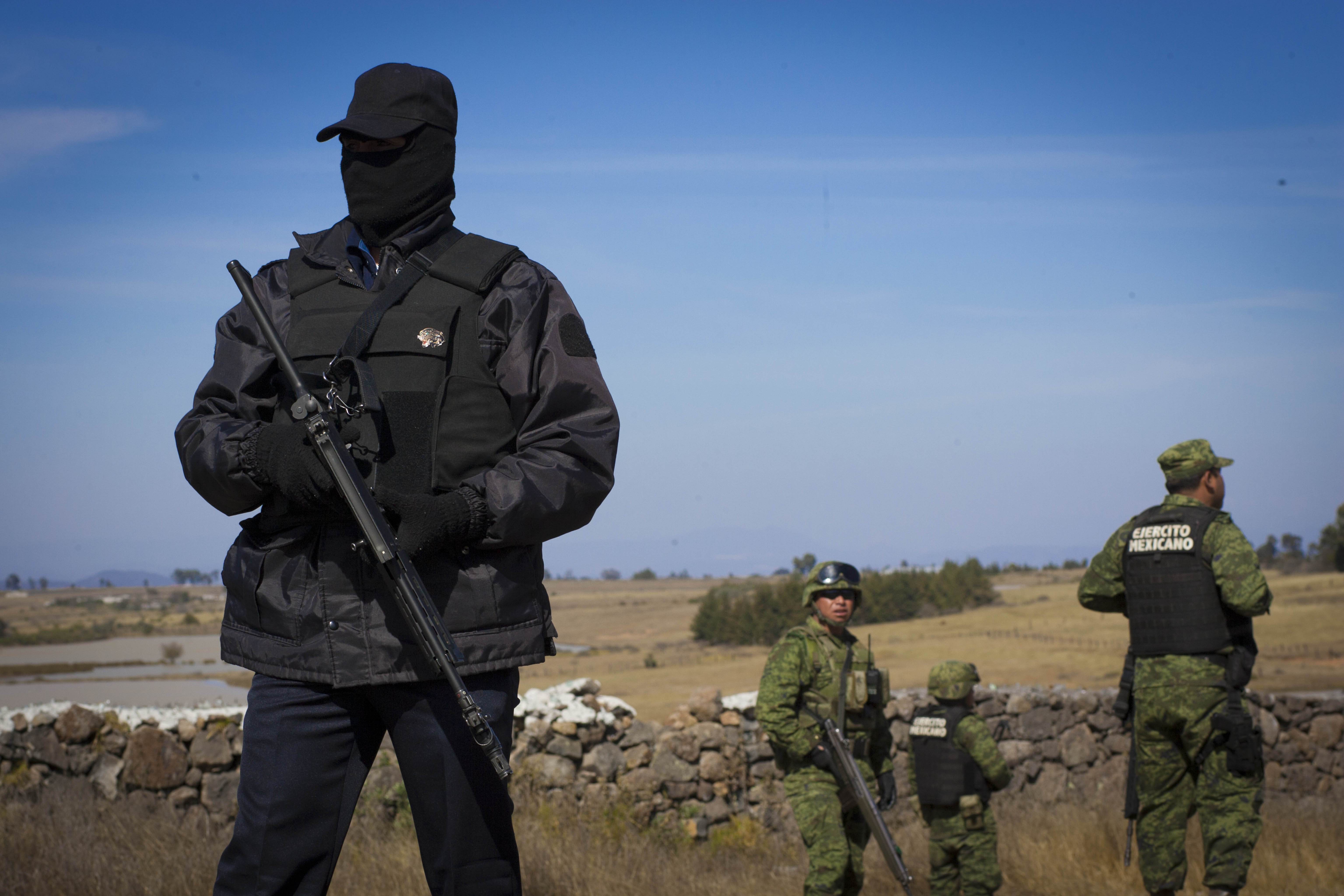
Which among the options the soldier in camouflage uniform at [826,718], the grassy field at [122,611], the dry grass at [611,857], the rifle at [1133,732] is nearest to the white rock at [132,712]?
the dry grass at [611,857]

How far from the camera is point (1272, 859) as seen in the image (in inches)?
298

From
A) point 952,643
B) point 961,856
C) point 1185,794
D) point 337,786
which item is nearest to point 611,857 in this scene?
point 961,856

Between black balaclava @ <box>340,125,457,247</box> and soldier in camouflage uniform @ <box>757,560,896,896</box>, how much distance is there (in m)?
3.71

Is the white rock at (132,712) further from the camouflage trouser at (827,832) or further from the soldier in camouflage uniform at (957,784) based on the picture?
the soldier in camouflage uniform at (957,784)

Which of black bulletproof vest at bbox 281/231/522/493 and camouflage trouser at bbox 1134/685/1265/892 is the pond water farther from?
black bulletproof vest at bbox 281/231/522/493

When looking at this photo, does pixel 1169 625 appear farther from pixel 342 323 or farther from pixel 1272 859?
pixel 342 323

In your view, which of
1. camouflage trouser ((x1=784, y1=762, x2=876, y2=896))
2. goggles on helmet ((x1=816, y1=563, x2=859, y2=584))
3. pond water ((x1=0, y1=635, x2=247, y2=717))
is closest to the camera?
camouflage trouser ((x1=784, y1=762, x2=876, y2=896))

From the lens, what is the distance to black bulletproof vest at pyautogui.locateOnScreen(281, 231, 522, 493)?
2.38 m

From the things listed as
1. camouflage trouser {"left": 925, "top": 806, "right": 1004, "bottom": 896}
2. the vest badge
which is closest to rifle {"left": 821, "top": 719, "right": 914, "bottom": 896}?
camouflage trouser {"left": 925, "top": 806, "right": 1004, "bottom": 896}

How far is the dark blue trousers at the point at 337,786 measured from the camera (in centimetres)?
235

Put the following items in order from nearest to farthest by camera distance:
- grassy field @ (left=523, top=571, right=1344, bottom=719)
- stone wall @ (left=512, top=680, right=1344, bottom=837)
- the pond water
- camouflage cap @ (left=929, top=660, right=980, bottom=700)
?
camouflage cap @ (left=929, top=660, right=980, bottom=700) → stone wall @ (left=512, top=680, right=1344, bottom=837) → grassy field @ (left=523, top=571, right=1344, bottom=719) → the pond water

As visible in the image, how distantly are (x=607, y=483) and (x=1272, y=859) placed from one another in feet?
23.8

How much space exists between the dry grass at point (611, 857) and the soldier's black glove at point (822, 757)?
132 centimetres

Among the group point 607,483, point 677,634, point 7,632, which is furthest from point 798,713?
point 7,632
